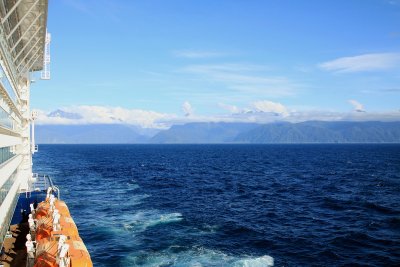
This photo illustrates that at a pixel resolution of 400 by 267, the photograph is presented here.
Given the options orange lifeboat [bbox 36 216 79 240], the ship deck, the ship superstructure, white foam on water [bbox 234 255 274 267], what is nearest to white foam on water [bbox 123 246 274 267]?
white foam on water [bbox 234 255 274 267]

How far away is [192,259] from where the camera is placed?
34.6 m

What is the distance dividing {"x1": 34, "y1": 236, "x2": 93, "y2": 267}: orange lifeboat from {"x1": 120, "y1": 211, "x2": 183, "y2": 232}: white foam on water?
784 inches

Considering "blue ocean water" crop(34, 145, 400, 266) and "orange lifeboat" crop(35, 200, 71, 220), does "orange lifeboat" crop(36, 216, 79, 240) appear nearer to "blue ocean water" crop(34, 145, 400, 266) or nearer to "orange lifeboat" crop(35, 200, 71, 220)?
"orange lifeboat" crop(35, 200, 71, 220)

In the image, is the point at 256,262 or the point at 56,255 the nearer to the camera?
the point at 56,255

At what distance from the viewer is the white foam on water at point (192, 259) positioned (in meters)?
33.8

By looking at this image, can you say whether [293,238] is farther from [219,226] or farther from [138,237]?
[138,237]

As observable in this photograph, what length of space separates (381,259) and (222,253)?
1435cm

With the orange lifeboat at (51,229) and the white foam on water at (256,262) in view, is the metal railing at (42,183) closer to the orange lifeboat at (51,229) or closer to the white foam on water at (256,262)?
the orange lifeboat at (51,229)

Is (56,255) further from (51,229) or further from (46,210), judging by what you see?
(46,210)

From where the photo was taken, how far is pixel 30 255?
25.8 meters

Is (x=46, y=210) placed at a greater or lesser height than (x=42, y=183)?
lesser

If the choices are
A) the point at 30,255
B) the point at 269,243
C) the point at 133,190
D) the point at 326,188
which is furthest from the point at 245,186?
the point at 30,255

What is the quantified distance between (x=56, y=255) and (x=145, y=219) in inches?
1097

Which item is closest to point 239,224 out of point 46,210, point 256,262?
point 256,262
